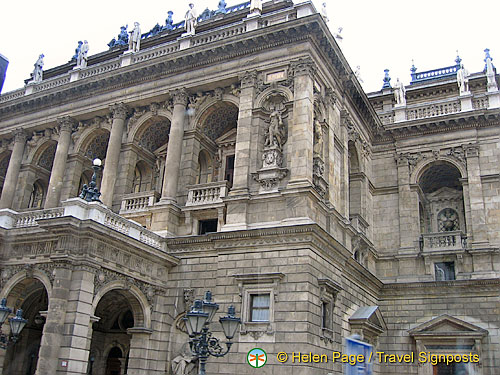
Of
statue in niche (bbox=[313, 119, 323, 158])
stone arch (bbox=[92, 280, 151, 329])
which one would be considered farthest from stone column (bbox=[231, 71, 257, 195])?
stone arch (bbox=[92, 280, 151, 329])

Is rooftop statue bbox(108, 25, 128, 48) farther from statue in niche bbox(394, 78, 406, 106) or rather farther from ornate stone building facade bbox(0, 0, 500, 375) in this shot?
statue in niche bbox(394, 78, 406, 106)

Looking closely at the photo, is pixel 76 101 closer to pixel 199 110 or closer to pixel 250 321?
pixel 199 110

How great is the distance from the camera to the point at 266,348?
20875 millimetres

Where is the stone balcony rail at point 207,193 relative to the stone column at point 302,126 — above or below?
below

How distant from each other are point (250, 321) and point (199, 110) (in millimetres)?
11495

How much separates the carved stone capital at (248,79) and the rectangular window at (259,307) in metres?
10.2

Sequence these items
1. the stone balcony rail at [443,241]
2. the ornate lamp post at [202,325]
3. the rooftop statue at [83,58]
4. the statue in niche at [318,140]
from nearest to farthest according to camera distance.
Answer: the ornate lamp post at [202,325] → the statue in niche at [318,140] → the stone balcony rail at [443,241] → the rooftop statue at [83,58]

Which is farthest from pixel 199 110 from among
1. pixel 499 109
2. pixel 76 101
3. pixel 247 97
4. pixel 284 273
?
pixel 499 109

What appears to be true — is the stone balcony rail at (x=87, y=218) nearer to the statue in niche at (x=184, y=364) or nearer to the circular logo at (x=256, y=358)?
the statue in niche at (x=184, y=364)

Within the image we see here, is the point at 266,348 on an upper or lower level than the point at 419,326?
lower

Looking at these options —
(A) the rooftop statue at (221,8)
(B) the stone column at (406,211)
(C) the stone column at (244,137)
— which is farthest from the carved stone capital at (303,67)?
(B) the stone column at (406,211)

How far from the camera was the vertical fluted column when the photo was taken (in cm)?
2616

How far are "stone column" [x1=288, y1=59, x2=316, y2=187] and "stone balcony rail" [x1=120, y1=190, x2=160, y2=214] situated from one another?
7394mm

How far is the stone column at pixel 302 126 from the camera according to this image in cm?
2317
